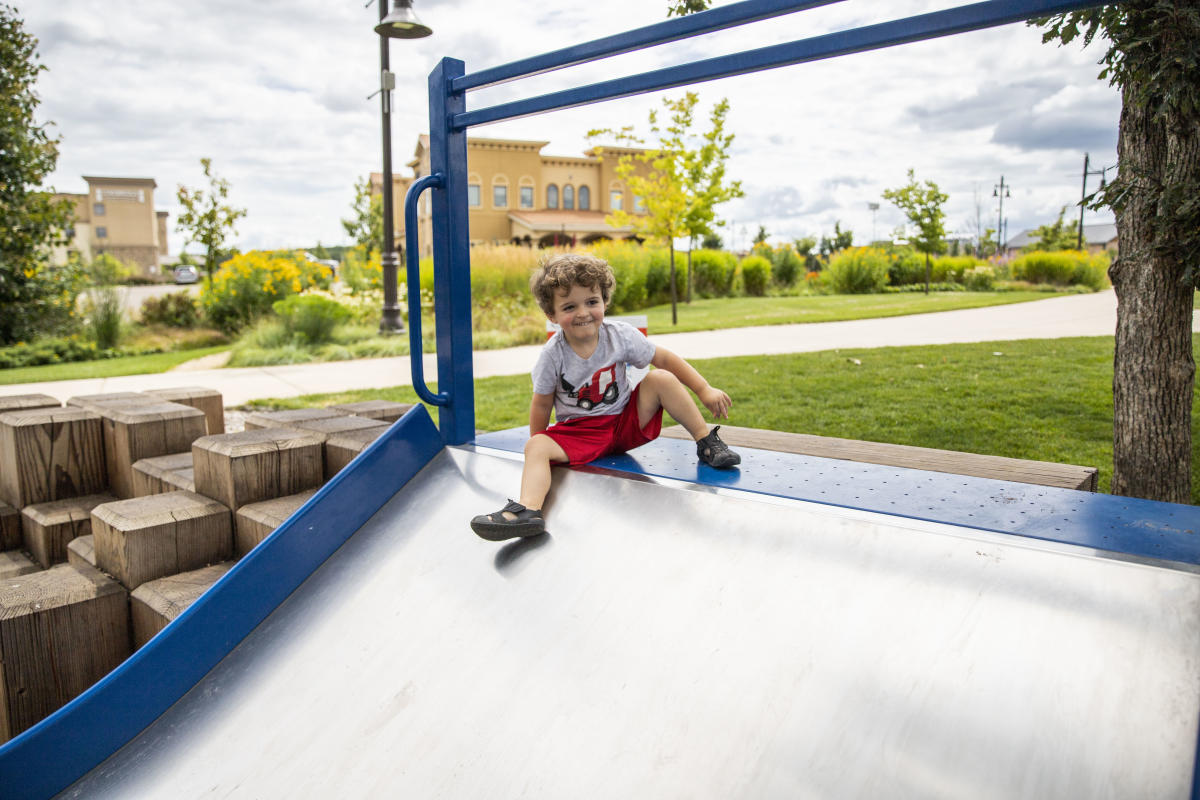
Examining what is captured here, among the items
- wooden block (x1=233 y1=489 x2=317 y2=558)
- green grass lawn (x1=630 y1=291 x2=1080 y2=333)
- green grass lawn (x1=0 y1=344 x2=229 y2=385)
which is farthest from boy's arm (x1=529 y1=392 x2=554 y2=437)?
green grass lawn (x1=630 y1=291 x2=1080 y2=333)

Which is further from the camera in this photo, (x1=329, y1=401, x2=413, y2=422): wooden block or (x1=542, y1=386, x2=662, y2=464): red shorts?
(x1=329, y1=401, x2=413, y2=422): wooden block

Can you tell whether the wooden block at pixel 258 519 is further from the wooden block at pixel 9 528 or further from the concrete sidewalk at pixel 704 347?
the concrete sidewalk at pixel 704 347

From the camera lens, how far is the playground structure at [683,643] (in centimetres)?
132

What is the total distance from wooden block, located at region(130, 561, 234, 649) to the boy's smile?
1293 mm

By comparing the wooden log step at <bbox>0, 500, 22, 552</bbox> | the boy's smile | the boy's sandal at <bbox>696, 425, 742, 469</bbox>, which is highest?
the boy's smile

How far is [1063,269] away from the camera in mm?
19703

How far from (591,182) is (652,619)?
35.7 metres

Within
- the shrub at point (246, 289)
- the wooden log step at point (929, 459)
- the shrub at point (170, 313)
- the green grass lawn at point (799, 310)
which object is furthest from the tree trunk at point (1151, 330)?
the shrub at point (170, 313)

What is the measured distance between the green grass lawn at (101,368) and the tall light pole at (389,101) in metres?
2.42

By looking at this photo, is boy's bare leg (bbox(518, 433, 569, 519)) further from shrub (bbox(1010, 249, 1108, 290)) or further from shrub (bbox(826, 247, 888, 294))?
shrub (bbox(826, 247, 888, 294))

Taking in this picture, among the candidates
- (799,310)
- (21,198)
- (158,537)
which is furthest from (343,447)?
(799,310)

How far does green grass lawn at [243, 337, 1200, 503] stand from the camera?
15.6 feet

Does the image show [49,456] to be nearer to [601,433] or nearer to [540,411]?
[540,411]

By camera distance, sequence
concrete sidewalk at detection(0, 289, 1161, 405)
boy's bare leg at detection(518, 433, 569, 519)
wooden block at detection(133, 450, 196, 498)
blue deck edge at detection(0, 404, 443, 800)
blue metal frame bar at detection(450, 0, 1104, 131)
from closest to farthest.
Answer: blue metal frame bar at detection(450, 0, 1104, 131), blue deck edge at detection(0, 404, 443, 800), boy's bare leg at detection(518, 433, 569, 519), wooden block at detection(133, 450, 196, 498), concrete sidewalk at detection(0, 289, 1161, 405)
